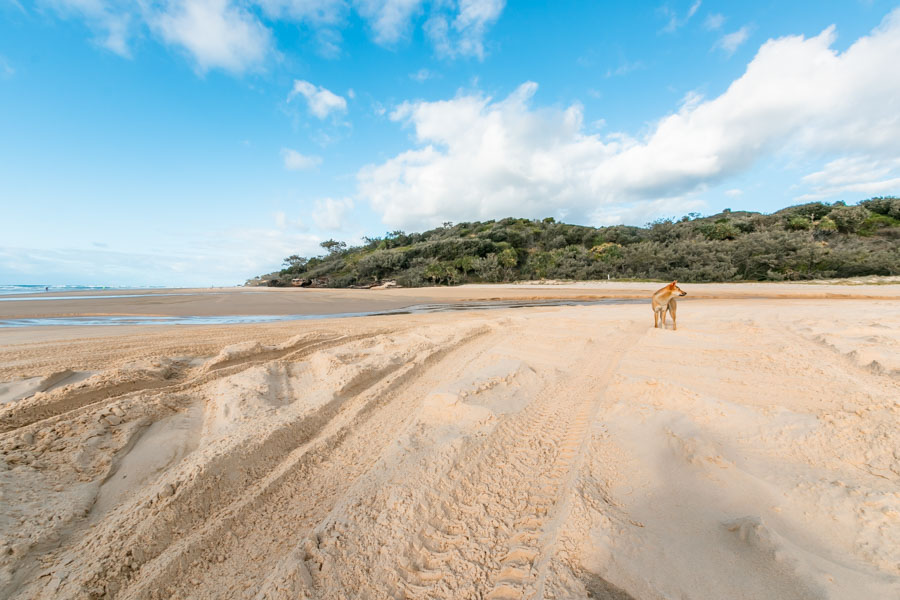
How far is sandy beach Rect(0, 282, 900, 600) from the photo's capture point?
1.29m

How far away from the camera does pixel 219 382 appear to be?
3.29m

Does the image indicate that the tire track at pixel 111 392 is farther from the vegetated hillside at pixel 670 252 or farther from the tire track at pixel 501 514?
the vegetated hillside at pixel 670 252

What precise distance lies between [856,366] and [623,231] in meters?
32.8

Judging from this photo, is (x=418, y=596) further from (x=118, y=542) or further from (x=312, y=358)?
(x=312, y=358)

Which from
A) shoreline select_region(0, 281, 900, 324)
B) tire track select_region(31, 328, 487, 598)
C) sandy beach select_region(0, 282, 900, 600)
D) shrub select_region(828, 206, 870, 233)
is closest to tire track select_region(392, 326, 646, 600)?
sandy beach select_region(0, 282, 900, 600)

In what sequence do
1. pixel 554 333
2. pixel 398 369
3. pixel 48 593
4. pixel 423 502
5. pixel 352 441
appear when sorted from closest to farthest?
pixel 48 593 < pixel 423 502 < pixel 352 441 < pixel 398 369 < pixel 554 333

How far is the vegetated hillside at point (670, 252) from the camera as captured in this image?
19.7 m

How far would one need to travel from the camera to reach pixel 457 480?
6.20ft

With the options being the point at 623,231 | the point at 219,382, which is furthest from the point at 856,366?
the point at 623,231

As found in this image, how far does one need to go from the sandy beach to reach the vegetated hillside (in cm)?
2198

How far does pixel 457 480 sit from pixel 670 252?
26560 mm

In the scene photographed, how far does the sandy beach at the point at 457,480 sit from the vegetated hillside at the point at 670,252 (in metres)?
22.0

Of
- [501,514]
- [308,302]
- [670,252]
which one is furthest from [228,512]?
[670,252]

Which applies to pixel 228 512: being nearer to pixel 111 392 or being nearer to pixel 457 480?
pixel 457 480
